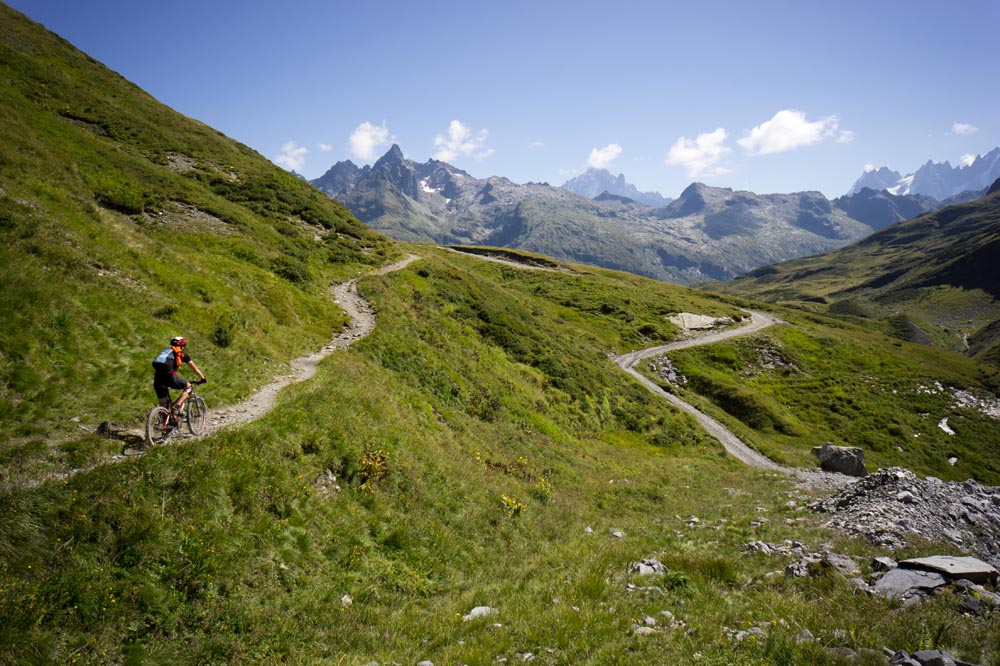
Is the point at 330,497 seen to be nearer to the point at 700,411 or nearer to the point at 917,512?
the point at 917,512

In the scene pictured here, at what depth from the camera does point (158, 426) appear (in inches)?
439

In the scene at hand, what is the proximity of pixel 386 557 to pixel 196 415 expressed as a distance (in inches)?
278

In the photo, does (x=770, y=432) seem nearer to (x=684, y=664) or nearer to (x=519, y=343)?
(x=519, y=343)

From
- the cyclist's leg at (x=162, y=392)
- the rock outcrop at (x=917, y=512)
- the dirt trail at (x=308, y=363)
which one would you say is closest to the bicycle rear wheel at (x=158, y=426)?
the cyclist's leg at (x=162, y=392)

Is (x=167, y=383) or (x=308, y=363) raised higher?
(x=167, y=383)

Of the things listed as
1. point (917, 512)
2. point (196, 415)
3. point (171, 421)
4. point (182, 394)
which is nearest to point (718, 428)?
point (917, 512)

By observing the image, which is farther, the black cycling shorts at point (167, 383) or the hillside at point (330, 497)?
the black cycling shorts at point (167, 383)

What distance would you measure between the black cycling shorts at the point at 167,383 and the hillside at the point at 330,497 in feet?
2.73

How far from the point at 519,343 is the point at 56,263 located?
30.6 m

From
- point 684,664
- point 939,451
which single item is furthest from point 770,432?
point 684,664

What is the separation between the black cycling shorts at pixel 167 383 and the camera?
11919 mm

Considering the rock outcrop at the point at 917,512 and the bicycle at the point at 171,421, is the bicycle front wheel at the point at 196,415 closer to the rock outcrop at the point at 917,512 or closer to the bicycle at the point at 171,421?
the bicycle at the point at 171,421

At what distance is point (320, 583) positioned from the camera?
32.0ft

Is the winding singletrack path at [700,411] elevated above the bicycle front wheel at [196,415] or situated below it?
below
